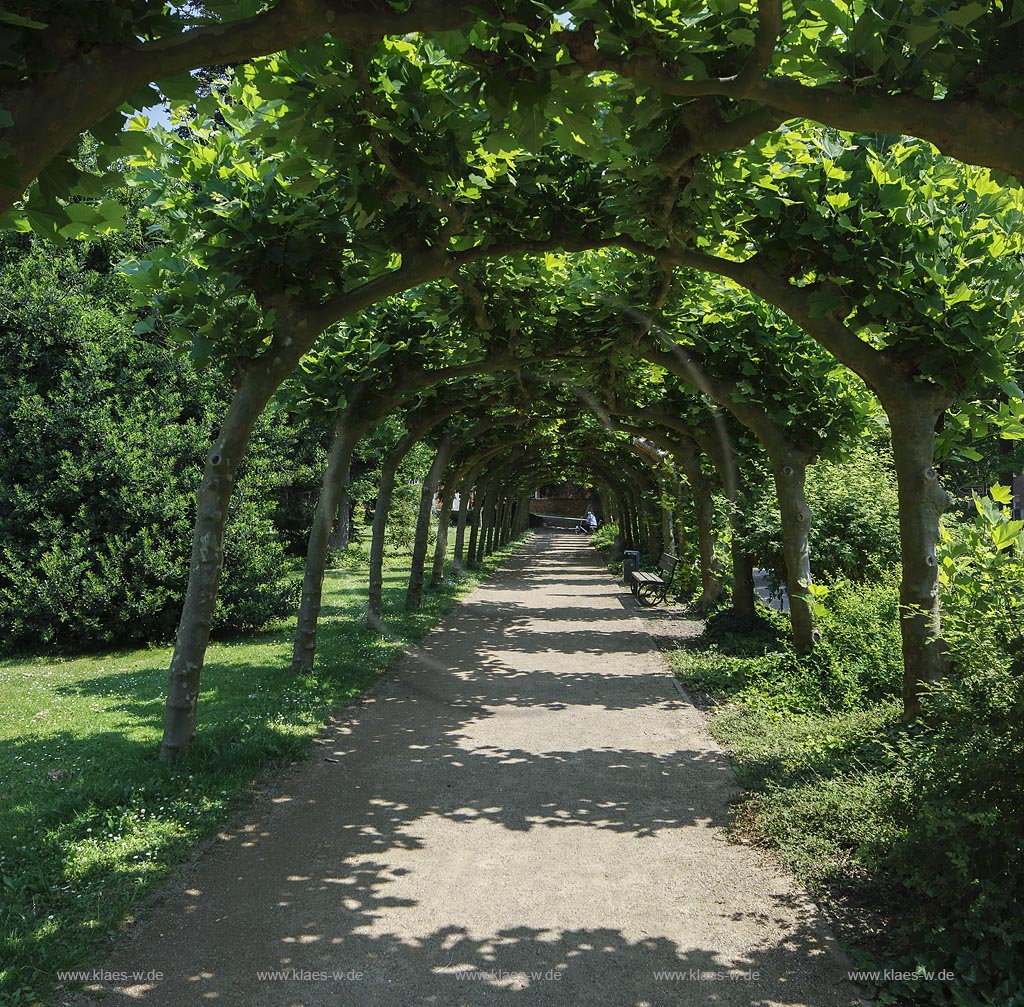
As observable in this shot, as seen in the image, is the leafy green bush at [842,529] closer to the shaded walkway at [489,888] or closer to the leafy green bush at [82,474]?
Result: the shaded walkway at [489,888]

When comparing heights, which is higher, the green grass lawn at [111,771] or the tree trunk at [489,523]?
the tree trunk at [489,523]

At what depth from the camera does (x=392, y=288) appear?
666 centimetres

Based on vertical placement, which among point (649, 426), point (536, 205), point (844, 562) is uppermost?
point (536, 205)

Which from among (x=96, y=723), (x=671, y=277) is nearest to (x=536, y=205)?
(x=671, y=277)

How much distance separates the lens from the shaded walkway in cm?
367

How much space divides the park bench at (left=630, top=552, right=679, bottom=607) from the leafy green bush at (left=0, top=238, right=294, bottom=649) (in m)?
8.91

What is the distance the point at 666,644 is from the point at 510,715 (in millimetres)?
5116

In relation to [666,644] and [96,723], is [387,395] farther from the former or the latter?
[666,644]

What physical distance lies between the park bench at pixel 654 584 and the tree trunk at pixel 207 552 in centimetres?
1330

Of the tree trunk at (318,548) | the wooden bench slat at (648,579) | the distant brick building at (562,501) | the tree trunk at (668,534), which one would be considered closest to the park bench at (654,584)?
the wooden bench slat at (648,579)

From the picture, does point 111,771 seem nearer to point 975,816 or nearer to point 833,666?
point 975,816

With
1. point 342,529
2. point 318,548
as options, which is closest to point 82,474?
point 318,548

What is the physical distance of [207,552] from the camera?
6.60 meters

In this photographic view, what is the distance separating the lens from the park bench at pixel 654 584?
19219 mm
